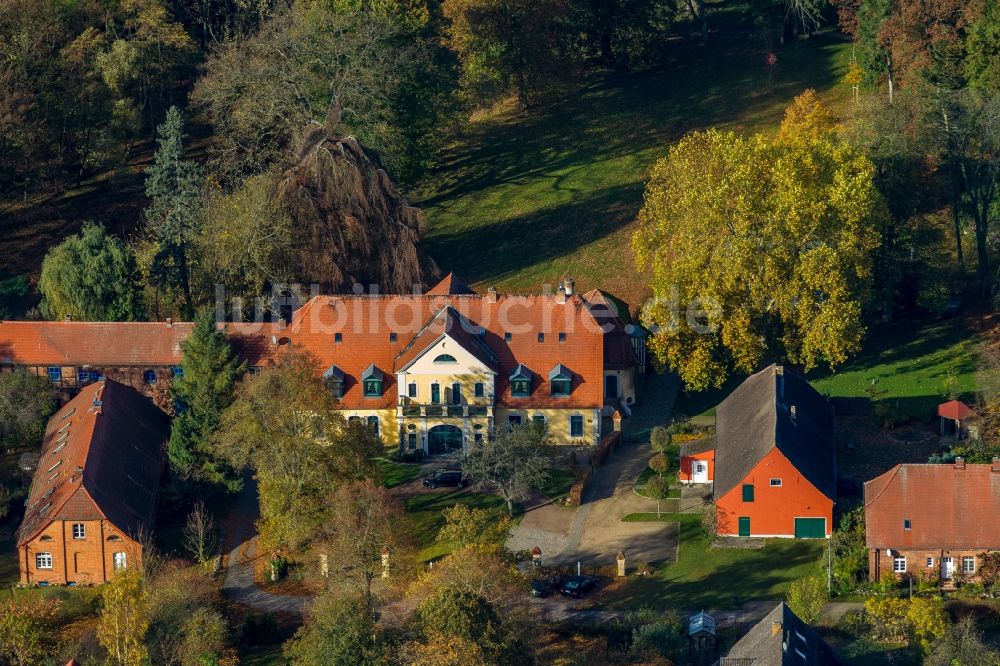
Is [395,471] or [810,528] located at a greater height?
[395,471]

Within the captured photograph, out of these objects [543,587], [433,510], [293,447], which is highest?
[293,447]

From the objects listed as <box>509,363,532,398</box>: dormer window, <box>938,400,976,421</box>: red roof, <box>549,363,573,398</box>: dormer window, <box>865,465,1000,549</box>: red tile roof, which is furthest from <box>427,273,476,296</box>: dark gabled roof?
<box>865,465,1000,549</box>: red tile roof

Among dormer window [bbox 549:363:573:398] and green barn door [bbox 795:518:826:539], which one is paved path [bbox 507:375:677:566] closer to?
dormer window [bbox 549:363:573:398]

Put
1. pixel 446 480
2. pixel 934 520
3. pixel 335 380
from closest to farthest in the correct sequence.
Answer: pixel 934 520
pixel 446 480
pixel 335 380

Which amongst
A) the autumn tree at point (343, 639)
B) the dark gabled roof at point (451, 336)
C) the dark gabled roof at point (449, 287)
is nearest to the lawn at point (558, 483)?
the dark gabled roof at point (451, 336)

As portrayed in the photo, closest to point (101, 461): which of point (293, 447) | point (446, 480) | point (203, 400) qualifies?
point (203, 400)

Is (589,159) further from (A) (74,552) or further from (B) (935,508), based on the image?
(A) (74,552)

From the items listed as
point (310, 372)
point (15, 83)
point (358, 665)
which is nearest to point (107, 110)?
point (15, 83)
